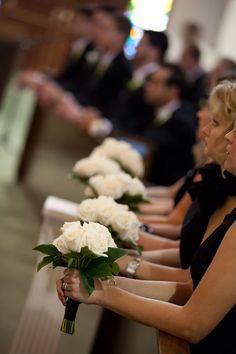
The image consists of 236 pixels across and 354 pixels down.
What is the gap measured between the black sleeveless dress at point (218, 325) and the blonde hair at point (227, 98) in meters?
0.64

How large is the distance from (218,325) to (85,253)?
0.48 m

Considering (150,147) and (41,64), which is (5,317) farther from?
(41,64)

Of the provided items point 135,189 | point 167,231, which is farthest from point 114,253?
point 167,231

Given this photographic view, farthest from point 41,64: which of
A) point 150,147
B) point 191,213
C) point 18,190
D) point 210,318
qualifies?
point 210,318

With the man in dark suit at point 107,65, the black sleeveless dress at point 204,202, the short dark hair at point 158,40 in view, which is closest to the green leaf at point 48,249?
the black sleeveless dress at point 204,202

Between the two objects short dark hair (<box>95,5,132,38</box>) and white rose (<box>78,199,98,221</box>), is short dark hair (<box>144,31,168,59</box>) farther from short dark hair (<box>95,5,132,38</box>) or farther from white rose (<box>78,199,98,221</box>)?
white rose (<box>78,199,98,221</box>)

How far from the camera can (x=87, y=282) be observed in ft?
8.71

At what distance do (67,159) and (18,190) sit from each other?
958 mm

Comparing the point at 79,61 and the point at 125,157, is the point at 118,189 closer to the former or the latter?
the point at 125,157

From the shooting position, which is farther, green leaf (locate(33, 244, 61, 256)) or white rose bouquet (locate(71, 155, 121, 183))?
white rose bouquet (locate(71, 155, 121, 183))

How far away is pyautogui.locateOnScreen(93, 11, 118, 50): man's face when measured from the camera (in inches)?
405

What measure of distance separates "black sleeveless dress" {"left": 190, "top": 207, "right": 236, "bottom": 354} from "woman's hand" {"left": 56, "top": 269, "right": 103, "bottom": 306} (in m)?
0.35

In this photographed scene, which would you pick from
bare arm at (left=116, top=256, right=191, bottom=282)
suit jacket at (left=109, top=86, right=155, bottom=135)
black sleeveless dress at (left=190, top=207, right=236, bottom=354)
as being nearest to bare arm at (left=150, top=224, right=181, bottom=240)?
bare arm at (left=116, top=256, right=191, bottom=282)

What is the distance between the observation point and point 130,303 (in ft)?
8.80
